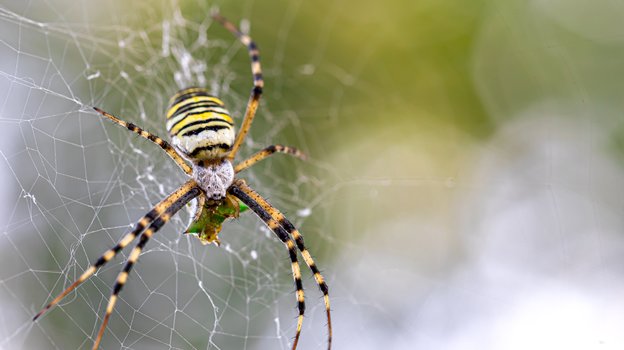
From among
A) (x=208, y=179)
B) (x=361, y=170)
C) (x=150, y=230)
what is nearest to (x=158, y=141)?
(x=208, y=179)

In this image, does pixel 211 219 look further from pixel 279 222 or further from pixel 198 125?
pixel 198 125

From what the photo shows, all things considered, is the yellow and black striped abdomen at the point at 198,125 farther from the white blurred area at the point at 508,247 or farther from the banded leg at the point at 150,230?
the white blurred area at the point at 508,247

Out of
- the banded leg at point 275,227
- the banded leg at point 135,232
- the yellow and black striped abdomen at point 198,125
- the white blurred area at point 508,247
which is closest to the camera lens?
the banded leg at point 135,232

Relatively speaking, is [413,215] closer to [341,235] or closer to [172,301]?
[341,235]

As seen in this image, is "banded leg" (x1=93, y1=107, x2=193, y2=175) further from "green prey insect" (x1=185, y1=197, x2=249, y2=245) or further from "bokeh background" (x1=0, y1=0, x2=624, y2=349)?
"bokeh background" (x1=0, y1=0, x2=624, y2=349)

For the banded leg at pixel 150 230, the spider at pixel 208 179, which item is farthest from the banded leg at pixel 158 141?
the banded leg at pixel 150 230

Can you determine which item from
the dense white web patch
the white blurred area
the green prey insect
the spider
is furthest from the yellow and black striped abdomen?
the white blurred area
